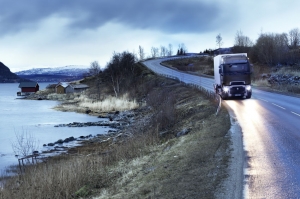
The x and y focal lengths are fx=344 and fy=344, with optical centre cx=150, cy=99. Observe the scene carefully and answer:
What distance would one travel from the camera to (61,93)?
389 feet

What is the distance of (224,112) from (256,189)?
1516 cm

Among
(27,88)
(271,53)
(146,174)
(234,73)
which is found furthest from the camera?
(27,88)

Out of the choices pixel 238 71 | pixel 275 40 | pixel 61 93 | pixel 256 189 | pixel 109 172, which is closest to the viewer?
pixel 256 189

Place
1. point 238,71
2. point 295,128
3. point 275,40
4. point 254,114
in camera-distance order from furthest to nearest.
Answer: point 275,40 → point 238,71 → point 254,114 → point 295,128

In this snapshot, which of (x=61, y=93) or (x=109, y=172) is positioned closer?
(x=109, y=172)

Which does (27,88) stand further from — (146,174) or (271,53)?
(146,174)

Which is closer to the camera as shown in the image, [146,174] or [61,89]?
[146,174]

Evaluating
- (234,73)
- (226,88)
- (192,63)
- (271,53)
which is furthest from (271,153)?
(192,63)

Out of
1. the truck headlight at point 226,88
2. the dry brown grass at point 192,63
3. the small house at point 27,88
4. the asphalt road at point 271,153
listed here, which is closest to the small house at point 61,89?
the small house at point 27,88

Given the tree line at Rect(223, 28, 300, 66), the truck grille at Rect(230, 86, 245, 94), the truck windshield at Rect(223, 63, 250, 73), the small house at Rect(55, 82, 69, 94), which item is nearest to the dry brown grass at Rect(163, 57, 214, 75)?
the tree line at Rect(223, 28, 300, 66)

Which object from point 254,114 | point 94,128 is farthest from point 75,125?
point 254,114

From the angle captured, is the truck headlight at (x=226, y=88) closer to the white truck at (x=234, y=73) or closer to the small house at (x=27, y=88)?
the white truck at (x=234, y=73)

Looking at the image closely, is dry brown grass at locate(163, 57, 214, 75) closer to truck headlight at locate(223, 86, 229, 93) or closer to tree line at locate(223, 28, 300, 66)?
tree line at locate(223, 28, 300, 66)

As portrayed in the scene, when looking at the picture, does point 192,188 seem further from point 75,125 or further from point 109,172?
point 75,125
